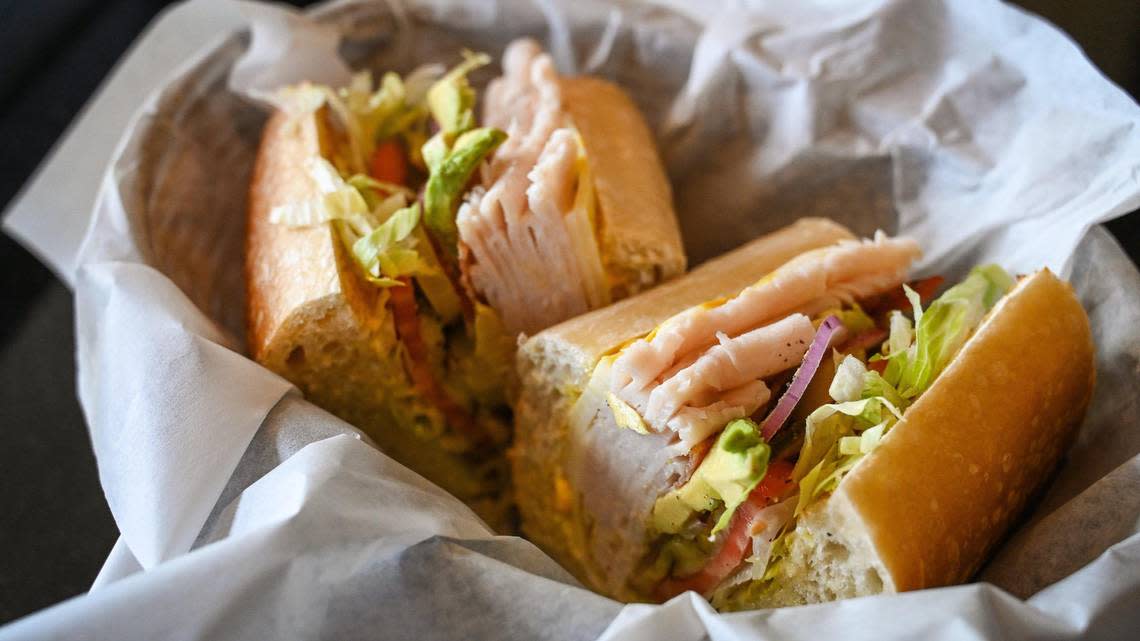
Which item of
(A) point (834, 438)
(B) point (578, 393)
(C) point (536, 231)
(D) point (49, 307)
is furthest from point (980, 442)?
(D) point (49, 307)

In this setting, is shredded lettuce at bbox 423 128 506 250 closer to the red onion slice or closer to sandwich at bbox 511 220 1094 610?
sandwich at bbox 511 220 1094 610

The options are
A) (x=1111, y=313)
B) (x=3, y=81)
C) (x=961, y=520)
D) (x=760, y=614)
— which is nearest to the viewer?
(x=760, y=614)

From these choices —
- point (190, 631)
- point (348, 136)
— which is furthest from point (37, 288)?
point (190, 631)

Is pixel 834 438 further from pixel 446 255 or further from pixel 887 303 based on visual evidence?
pixel 446 255

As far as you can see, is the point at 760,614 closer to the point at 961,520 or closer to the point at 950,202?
the point at 961,520

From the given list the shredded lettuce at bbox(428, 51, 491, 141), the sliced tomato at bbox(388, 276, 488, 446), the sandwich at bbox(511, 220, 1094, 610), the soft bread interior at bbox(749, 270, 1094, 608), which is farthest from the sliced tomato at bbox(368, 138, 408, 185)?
the soft bread interior at bbox(749, 270, 1094, 608)

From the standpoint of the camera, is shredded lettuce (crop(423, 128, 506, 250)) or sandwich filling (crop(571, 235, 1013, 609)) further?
shredded lettuce (crop(423, 128, 506, 250))

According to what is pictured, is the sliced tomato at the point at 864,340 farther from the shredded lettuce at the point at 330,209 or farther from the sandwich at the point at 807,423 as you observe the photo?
the shredded lettuce at the point at 330,209
